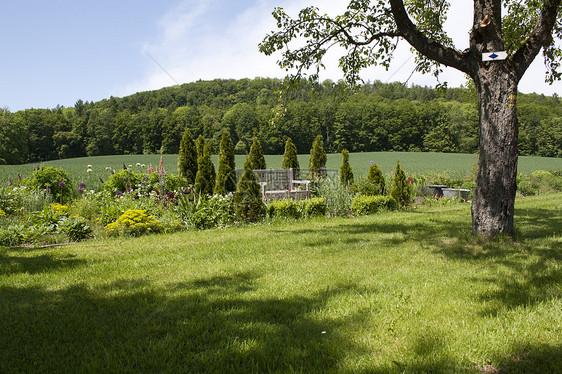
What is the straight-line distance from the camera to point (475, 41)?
5.32 metres

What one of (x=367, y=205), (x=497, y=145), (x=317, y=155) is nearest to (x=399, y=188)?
(x=367, y=205)

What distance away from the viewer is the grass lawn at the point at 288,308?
2.34 metres

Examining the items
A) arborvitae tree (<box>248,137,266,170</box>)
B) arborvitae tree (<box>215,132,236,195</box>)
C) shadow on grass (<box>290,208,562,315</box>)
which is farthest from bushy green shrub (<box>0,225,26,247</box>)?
arborvitae tree (<box>248,137,266,170</box>)

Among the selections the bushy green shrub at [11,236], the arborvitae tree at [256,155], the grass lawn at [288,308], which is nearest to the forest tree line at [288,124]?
the arborvitae tree at [256,155]

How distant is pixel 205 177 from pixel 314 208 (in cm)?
326

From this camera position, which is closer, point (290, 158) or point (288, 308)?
point (288, 308)

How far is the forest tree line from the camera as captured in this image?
18.8m

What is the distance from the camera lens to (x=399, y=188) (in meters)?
10.3

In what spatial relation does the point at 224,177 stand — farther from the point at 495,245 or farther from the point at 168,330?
the point at 168,330

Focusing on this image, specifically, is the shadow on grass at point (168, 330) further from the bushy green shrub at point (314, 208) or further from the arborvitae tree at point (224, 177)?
the arborvitae tree at point (224, 177)

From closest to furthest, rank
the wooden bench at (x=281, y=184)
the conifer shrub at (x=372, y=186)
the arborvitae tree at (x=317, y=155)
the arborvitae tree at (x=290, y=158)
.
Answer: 1. the conifer shrub at (x=372, y=186)
2. the wooden bench at (x=281, y=184)
3. the arborvitae tree at (x=317, y=155)
4. the arborvitae tree at (x=290, y=158)

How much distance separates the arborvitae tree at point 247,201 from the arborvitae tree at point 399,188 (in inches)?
169

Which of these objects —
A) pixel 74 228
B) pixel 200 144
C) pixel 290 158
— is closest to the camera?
pixel 74 228

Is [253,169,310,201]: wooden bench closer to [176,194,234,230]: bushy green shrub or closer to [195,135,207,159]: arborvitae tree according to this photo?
[195,135,207,159]: arborvitae tree
